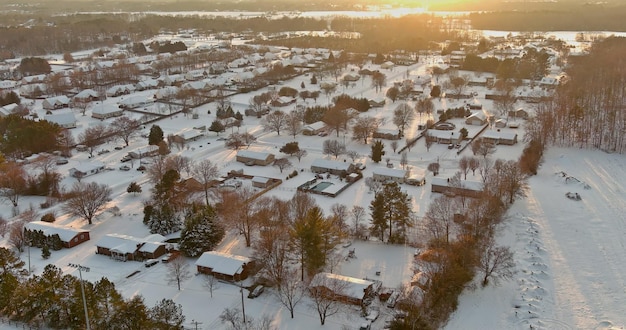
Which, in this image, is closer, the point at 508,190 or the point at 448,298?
the point at 448,298

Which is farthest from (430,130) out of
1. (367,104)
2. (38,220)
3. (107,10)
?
(107,10)

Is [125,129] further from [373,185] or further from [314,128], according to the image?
[373,185]

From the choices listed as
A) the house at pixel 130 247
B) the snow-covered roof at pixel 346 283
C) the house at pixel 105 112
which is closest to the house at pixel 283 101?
the house at pixel 105 112

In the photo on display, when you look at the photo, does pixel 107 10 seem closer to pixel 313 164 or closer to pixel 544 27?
pixel 544 27

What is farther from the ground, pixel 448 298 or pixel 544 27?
pixel 544 27

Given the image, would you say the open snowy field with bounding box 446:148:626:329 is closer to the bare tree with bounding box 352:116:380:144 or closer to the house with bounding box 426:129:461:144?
the house with bounding box 426:129:461:144

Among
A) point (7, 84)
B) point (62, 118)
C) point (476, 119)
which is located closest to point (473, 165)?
point (476, 119)
